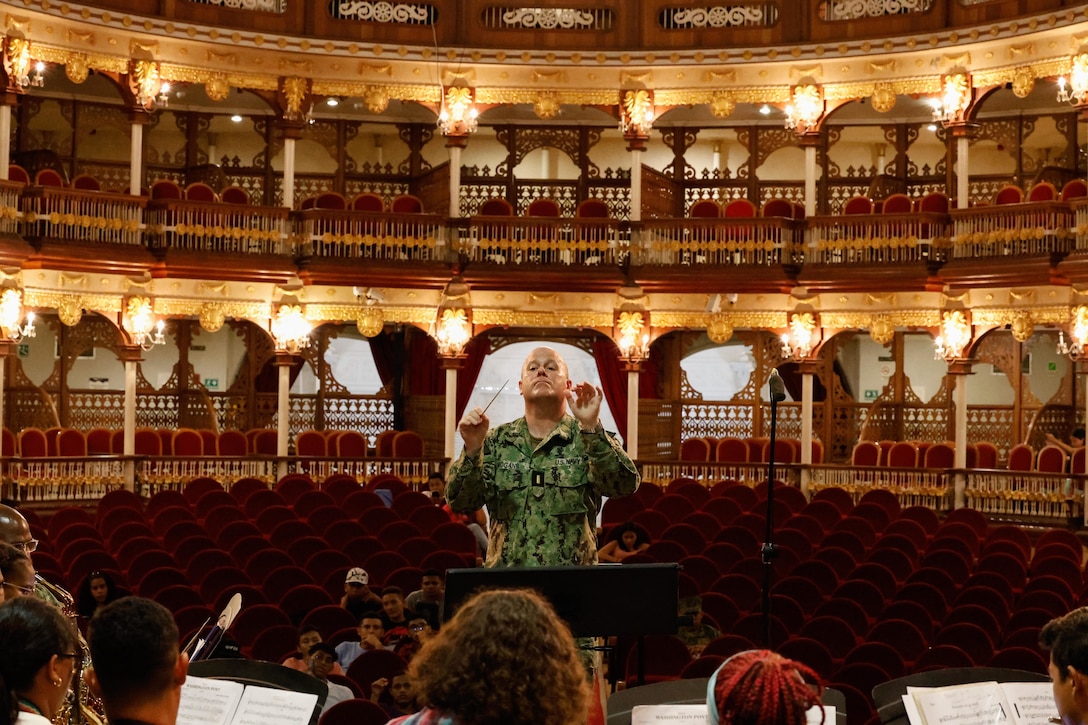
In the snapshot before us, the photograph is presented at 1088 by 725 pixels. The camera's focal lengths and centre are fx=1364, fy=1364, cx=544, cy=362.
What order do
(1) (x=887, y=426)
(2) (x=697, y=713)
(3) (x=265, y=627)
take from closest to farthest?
1. (2) (x=697, y=713)
2. (3) (x=265, y=627)
3. (1) (x=887, y=426)

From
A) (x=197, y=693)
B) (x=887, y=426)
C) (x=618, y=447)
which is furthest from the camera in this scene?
(x=887, y=426)

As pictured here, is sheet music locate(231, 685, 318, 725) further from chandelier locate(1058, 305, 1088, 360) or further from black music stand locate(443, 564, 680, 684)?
chandelier locate(1058, 305, 1088, 360)

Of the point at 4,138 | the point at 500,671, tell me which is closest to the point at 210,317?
the point at 4,138

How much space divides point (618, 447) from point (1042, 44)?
576 inches

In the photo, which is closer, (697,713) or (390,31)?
(697,713)

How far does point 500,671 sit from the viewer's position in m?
2.66

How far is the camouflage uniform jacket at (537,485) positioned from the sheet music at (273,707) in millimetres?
1372

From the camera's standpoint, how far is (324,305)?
20.0m

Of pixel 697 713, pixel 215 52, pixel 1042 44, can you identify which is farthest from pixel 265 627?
pixel 1042 44

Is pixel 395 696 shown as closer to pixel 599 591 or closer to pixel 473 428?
pixel 473 428

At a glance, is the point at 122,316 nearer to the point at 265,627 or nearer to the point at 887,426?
the point at 265,627

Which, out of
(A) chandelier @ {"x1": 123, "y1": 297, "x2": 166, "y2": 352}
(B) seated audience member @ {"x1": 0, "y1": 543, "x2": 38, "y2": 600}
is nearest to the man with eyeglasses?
(B) seated audience member @ {"x1": 0, "y1": 543, "x2": 38, "y2": 600}

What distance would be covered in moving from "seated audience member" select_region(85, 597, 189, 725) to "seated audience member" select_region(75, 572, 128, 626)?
6.73 meters

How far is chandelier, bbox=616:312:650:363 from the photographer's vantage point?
65.4 ft
